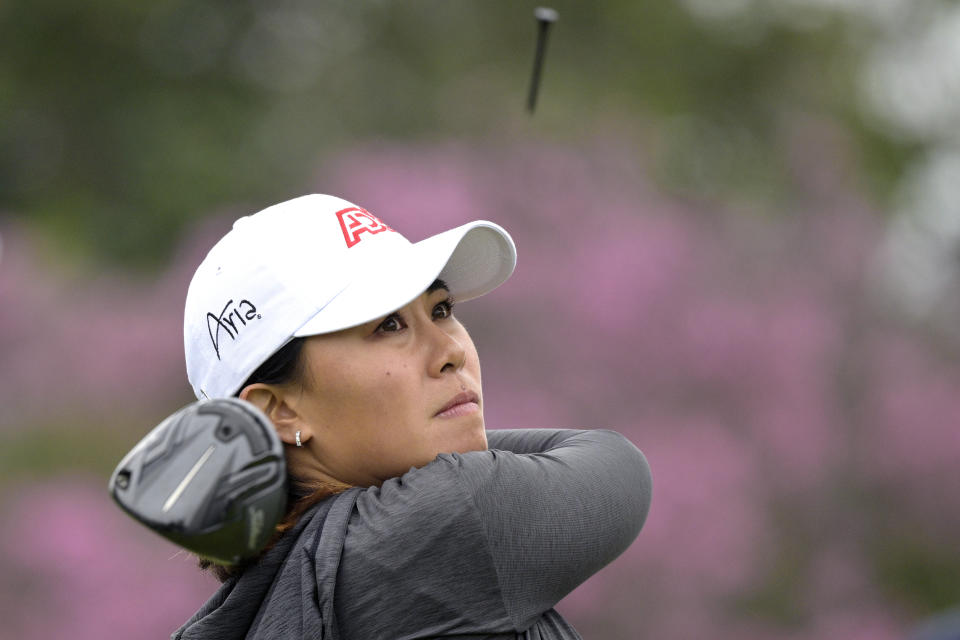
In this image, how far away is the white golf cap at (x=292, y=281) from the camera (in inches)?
73.8

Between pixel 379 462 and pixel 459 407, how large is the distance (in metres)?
0.15

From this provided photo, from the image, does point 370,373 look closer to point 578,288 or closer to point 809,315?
point 578,288

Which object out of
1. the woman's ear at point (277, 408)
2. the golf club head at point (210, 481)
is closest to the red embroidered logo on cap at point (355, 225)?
the woman's ear at point (277, 408)

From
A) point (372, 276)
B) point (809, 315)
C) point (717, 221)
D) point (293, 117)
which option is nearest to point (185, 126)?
point (293, 117)

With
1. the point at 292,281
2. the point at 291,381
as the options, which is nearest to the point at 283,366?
the point at 291,381

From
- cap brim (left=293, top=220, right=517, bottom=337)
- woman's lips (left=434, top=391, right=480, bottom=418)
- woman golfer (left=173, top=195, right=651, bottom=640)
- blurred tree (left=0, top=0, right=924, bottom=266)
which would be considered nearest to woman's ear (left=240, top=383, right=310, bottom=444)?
woman golfer (left=173, top=195, right=651, bottom=640)

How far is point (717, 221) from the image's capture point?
684cm

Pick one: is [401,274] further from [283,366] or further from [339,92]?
[339,92]

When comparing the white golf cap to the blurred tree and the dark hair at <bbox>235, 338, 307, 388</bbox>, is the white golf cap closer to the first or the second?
the dark hair at <bbox>235, 338, 307, 388</bbox>

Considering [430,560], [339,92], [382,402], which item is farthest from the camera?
[339,92]

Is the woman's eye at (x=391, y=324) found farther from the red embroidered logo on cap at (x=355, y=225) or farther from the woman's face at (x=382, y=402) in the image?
the red embroidered logo on cap at (x=355, y=225)

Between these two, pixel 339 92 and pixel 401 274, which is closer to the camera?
pixel 401 274

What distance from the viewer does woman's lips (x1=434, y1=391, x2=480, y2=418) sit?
75.3 inches

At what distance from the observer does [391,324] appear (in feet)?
6.32
